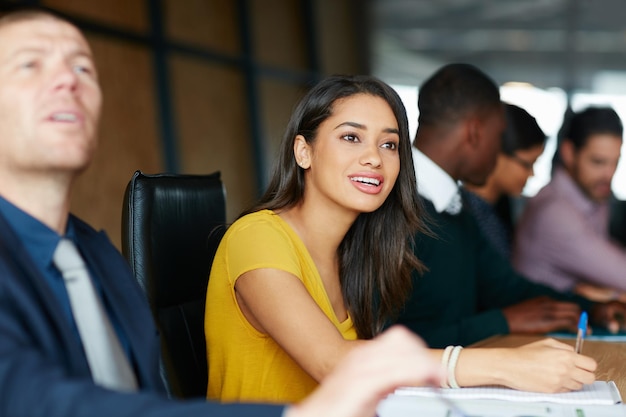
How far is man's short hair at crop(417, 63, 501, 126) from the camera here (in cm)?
291

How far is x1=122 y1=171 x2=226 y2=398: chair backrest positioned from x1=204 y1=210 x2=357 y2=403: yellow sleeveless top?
0.07m

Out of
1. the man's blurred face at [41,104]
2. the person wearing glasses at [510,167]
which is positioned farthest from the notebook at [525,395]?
the person wearing glasses at [510,167]

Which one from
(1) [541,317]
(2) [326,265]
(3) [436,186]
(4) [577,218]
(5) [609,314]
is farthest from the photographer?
Result: (4) [577,218]

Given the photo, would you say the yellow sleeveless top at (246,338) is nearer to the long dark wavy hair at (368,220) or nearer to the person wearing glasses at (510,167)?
the long dark wavy hair at (368,220)

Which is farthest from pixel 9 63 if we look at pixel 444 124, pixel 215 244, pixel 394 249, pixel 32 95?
pixel 444 124

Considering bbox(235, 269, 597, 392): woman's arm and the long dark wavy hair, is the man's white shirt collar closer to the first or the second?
the long dark wavy hair

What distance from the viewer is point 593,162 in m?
3.70

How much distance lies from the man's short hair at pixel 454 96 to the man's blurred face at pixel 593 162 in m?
0.86

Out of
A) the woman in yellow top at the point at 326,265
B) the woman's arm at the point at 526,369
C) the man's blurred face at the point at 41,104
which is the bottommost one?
the woman's arm at the point at 526,369

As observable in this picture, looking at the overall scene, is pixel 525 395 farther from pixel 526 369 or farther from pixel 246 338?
pixel 246 338

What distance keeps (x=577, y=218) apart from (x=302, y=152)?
192 cm

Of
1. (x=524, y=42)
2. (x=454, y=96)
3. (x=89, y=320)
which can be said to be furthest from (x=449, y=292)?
(x=524, y=42)

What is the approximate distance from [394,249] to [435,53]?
661 cm

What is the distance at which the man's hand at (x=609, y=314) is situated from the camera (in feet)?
9.29
